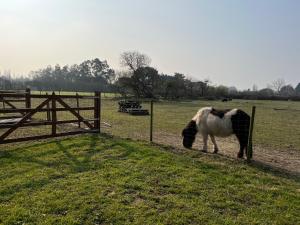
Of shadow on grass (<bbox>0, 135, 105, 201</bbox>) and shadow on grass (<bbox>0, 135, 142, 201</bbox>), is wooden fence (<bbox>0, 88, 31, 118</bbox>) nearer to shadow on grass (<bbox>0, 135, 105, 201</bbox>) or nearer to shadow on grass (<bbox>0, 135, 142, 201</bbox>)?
shadow on grass (<bbox>0, 135, 142, 201</bbox>)

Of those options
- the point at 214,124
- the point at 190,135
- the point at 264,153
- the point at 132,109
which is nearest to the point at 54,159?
the point at 190,135

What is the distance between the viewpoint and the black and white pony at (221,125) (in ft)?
30.0

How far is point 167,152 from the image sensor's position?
30.2 ft

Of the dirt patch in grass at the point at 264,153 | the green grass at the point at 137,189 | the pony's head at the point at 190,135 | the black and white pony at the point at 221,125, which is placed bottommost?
the dirt patch in grass at the point at 264,153

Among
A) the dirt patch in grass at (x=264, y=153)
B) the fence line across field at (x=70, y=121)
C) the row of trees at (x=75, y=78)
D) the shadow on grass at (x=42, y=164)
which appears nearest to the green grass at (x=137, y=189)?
the shadow on grass at (x=42, y=164)

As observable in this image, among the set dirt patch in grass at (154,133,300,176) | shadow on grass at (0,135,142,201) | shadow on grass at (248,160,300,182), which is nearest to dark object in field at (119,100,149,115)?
dirt patch in grass at (154,133,300,176)

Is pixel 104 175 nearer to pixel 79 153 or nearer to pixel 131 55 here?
pixel 79 153

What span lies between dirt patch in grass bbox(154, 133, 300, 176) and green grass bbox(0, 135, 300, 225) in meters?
0.92

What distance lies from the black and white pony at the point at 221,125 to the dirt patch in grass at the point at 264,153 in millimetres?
476

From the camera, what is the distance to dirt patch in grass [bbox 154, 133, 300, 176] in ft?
28.2

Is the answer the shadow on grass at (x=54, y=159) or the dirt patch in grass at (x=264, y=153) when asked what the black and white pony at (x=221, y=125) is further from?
the shadow on grass at (x=54, y=159)

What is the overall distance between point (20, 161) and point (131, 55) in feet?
189

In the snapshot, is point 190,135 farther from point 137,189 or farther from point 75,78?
point 75,78

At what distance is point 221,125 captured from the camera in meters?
9.52
